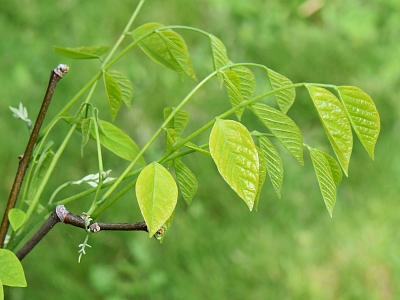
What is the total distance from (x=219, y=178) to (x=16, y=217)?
6.03 feet

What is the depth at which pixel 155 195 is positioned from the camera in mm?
510

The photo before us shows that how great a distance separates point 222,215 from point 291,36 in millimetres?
1322

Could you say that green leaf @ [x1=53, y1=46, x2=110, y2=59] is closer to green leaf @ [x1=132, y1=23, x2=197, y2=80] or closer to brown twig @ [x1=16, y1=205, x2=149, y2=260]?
green leaf @ [x1=132, y1=23, x2=197, y2=80]

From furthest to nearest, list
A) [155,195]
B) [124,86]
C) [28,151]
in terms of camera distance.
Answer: [124,86] < [28,151] < [155,195]

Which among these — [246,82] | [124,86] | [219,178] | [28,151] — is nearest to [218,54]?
[246,82]

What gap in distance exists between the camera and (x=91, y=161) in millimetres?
2363

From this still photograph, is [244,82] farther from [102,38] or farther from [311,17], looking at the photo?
[311,17]

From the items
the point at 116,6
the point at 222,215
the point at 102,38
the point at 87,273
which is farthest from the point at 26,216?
the point at 116,6

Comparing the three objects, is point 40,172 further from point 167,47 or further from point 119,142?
point 167,47

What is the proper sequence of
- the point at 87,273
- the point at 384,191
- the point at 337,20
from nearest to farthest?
the point at 87,273
the point at 384,191
the point at 337,20

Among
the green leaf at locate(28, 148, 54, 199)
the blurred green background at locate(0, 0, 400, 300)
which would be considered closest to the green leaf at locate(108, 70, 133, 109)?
the green leaf at locate(28, 148, 54, 199)

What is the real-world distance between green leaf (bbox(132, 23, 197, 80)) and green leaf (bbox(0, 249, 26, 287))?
32 cm

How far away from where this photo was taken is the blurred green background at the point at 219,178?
2.07 meters

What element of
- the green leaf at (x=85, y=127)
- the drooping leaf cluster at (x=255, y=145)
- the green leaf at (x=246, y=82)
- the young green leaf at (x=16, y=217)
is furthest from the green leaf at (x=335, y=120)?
the young green leaf at (x=16, y=217)
